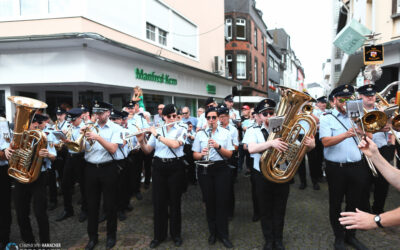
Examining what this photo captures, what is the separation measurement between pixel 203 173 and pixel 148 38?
10.1 metres

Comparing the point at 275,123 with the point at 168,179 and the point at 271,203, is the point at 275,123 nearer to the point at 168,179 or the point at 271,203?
the point at 271,203

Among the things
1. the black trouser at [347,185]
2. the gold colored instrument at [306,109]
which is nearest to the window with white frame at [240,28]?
the gold colored instrument at [306,109]

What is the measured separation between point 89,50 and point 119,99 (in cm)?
335

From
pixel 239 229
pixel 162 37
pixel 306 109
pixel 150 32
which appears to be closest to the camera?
pixel 306 109

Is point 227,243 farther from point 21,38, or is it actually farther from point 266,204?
point 21,38

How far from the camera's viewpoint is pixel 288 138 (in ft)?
11.5

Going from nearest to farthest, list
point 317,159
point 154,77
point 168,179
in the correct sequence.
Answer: point 168,179 < point 317,159 < point 154,77

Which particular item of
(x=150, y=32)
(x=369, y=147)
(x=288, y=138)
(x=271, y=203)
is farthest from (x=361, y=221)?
(x=150, y=32)

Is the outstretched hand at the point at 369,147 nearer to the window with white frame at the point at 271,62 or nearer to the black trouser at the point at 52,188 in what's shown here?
the black trouser at the point at 52,188

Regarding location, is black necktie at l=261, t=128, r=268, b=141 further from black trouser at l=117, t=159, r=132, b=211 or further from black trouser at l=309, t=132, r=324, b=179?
black trouser at l=309, t=132, r=324, b=179

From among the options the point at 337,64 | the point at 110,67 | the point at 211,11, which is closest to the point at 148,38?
the point at 110,67

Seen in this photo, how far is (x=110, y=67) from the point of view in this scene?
9.73 meters

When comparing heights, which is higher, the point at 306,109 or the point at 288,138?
the point at 306,109

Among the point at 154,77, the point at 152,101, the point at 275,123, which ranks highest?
the point at 154,77
